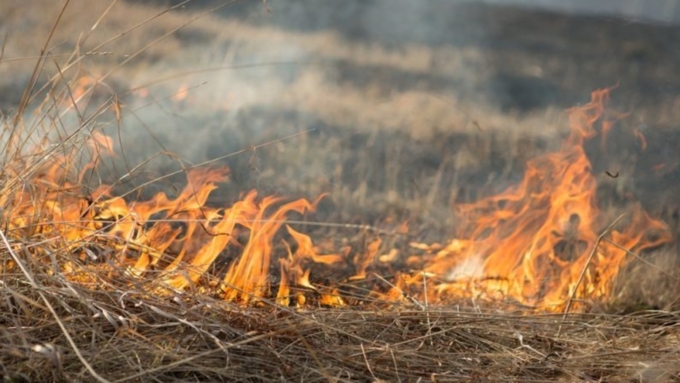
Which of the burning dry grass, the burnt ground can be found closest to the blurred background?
the burnt ground

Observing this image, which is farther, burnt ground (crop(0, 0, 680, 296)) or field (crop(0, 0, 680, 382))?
burnt ground (crop(0, 0, 680, 296))

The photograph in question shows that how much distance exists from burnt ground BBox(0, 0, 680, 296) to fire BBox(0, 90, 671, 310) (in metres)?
0.38

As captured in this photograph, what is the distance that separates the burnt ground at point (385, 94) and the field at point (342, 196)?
0.02 metres

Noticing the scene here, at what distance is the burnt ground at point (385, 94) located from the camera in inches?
223

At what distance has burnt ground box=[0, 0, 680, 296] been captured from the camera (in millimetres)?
5664

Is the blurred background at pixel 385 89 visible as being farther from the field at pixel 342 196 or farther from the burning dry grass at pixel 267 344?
the burning dry grass at pixel 267 344

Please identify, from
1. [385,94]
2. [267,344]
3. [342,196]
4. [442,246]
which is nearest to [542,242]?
[442,246]

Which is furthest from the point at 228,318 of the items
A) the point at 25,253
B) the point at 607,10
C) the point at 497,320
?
the point at 607,10

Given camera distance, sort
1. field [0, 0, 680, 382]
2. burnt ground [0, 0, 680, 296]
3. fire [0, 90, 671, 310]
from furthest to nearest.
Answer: burnt ground [0, 0, 680, 296] → fire [0, 90, 671, 310] → field [0, 0, 680, 382]

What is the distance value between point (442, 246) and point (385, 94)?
2.54 m

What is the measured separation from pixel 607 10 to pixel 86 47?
157 inches

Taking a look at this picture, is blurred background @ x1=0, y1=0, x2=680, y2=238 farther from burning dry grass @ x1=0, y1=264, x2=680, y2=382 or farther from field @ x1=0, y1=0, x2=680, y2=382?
burning dry grass @ x1=0, y1=264, x2=680, y2=382

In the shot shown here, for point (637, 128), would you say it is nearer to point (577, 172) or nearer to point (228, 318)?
point (577, 172)

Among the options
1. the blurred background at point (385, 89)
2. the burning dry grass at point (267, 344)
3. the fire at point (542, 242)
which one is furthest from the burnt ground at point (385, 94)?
the burning dry grass at point (267, 344)
